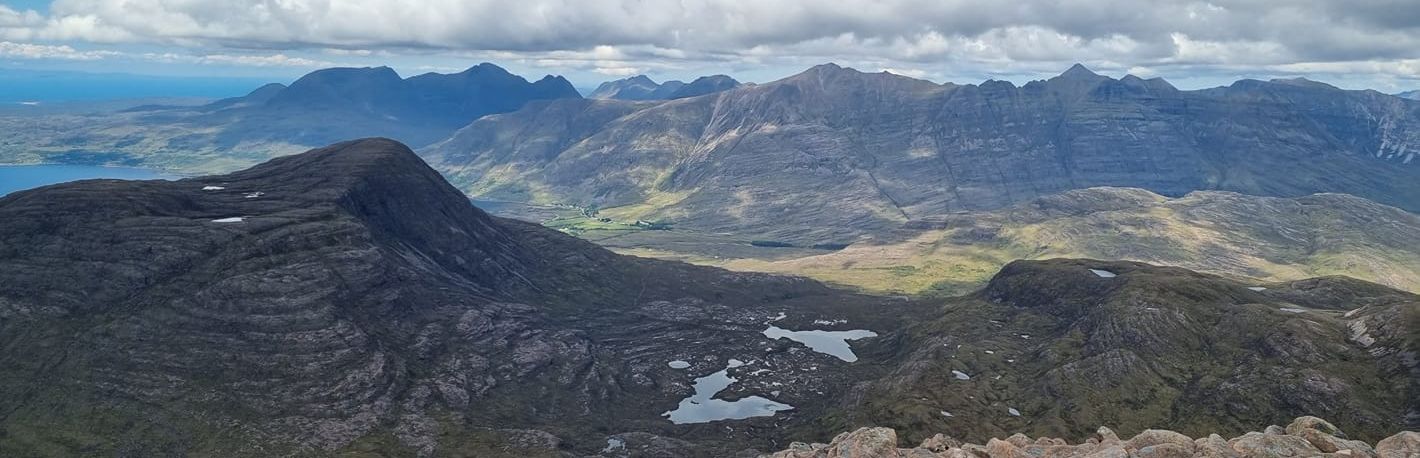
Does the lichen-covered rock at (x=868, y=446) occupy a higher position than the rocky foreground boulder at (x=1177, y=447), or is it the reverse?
the rocky foreground boulder at (x=1177, y=447)

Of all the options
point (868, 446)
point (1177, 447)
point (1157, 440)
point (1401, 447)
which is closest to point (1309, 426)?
point (1401, 447)

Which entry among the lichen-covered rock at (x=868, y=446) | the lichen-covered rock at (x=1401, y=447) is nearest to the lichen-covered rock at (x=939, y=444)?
the lichen-covered rock at (x=868, y=446)

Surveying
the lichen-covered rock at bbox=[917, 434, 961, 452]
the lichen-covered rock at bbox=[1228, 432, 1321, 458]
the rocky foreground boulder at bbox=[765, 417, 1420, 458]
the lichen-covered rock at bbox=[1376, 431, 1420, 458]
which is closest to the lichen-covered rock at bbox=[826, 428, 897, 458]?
the rocky foreground boulder at bbox=[765, 417, 1420, 458]

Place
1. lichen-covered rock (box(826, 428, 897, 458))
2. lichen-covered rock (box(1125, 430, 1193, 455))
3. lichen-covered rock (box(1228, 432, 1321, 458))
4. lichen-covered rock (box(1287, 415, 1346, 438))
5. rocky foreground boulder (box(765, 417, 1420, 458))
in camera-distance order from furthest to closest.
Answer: lichen-covered rock (box(826, 428, 897, 458)) → lichen-covered rock (box(1287, 415, 1346, 438)) → lichen-covered rock (box(1125, 430, 1193, 455)) → rocky foreground boulder (box(765, 417, 1420, 458)) → lichen-covered rock (box(1228, 432, 1321, 458))

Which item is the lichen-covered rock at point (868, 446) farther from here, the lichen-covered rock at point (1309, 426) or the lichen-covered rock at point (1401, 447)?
the lichen-covered rock at point (1401, 447)

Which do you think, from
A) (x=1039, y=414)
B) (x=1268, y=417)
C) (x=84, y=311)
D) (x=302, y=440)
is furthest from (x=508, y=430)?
(x=1268, y=417)

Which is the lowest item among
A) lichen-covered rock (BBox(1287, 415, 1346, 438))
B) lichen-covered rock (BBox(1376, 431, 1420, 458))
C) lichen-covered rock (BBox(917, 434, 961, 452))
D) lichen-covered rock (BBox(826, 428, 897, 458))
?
lichen-covered rock (BBox(917, 434, 961, 452))

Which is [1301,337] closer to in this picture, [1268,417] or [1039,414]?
[1268,417]

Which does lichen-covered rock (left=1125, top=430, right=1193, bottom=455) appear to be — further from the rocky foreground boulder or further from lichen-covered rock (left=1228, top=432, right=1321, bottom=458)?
lichen-covered rock (left=1228, top=432, right=1321, bottom=458)
